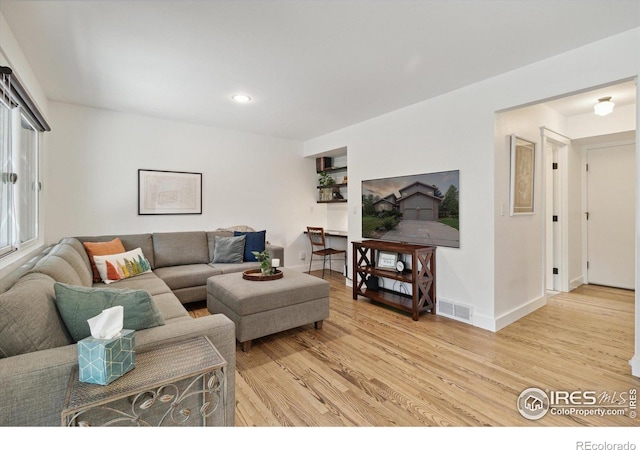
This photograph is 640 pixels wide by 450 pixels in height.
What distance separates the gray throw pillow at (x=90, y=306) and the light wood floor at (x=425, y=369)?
0.80 m

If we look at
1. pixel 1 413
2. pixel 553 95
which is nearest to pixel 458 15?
pixel 553 95

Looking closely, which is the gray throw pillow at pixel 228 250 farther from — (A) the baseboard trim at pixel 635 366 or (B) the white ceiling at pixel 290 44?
(A) the baseboard trim at pixel 635 366

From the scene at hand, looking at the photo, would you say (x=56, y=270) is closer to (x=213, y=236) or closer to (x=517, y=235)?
(x=213, y=236)

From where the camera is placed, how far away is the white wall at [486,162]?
2402 millimetres

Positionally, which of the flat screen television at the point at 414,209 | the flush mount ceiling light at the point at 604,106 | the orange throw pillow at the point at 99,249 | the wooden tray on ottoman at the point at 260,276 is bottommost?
the wooden tray on ottoman at the point at 260,276

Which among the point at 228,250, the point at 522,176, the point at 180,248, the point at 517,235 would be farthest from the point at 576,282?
the point at 180,248

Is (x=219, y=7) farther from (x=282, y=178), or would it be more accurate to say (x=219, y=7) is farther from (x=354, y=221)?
(x=282, y=178)

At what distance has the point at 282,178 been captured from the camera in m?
5.25

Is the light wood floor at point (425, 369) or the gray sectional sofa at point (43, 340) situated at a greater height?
the gray sectional sofa at point (43, 340)

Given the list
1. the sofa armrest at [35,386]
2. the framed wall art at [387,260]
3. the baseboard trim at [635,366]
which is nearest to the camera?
the sofa armrest at [35,386]

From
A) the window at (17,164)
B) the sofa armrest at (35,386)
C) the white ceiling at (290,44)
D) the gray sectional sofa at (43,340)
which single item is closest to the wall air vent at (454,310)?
the white ceiling at (290,44)

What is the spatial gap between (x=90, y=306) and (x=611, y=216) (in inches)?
236

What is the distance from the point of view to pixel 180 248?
3914mm

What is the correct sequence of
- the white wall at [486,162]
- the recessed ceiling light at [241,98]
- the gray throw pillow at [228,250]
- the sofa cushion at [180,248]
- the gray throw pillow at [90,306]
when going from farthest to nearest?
the gray throw pillow at [228,250]
the sofa cushion at [180,248]
the recessed ceiling light at [241,98]
the white wall at [486,162]
the gray throw pillow at [90,306]
